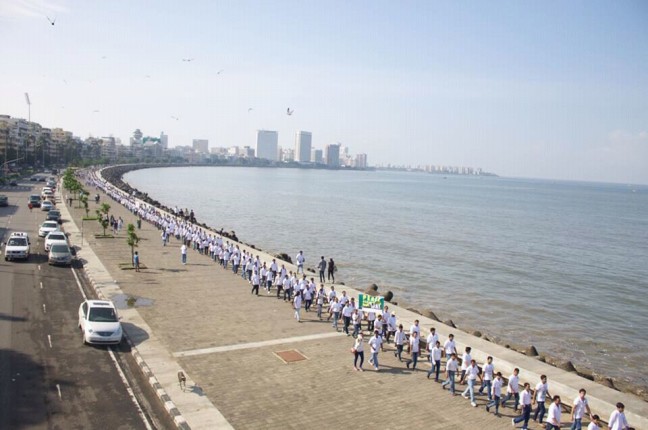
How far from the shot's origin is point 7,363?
47.4 feet

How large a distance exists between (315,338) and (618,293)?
2981 cm

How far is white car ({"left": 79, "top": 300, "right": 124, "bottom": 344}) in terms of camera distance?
16.3m

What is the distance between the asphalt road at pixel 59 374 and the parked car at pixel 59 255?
470 cm

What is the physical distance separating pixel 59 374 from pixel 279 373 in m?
5.74

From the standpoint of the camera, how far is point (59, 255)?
27766mm

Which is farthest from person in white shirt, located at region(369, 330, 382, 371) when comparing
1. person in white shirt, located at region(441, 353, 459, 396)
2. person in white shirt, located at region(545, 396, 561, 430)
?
person in white shirt, located at region(545, 396, 561, 430)

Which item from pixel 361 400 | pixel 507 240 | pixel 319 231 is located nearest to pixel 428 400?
pixel 361 400

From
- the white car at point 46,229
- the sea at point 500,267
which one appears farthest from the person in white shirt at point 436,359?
the white car at point 46,229

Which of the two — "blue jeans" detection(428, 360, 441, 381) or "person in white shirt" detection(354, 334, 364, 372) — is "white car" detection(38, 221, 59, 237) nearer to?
"person in white shirt" detection(354, 334, 364, 372)

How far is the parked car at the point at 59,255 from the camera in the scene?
27625mm

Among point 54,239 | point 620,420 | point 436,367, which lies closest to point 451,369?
point 436,367

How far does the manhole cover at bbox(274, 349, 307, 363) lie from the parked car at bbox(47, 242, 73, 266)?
16.5 meters

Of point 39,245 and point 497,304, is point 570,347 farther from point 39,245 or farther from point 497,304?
point 39,245

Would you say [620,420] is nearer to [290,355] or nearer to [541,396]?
[541,396]
